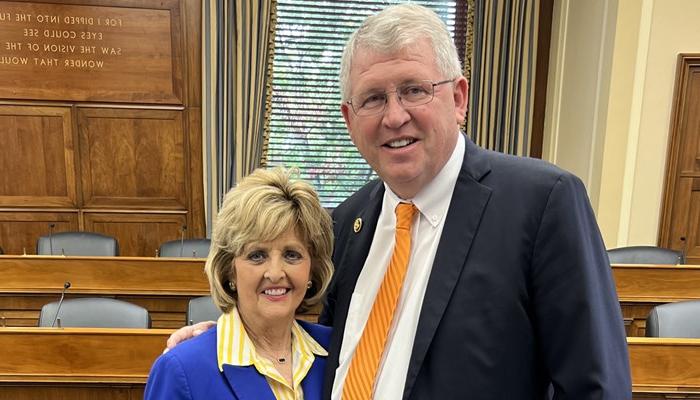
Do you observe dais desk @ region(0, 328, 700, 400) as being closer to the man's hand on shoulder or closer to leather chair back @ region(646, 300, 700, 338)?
leather chair back @ region(646, 300, 700, 338)

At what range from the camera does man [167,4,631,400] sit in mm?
862

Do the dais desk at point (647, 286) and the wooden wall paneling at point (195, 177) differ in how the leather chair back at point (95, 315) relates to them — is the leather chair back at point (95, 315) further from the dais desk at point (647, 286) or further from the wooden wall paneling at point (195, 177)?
the dais desk at point (647, 286)

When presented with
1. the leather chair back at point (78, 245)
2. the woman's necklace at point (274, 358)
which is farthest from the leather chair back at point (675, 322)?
the leather chair back at point (78, 245)

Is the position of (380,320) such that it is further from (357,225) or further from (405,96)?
(405,96)

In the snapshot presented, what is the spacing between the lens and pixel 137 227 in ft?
16.2

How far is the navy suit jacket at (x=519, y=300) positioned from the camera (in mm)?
851

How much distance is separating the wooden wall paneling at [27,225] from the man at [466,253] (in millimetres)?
4848

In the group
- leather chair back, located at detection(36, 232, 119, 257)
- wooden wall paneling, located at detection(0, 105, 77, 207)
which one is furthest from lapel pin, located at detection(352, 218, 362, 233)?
wooden wall paneling, located at detection(0, 105, 77, 207)

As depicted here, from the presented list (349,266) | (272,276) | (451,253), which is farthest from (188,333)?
(451,253)

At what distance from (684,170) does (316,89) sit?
3773 mm

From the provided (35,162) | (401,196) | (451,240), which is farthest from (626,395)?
(35,162)

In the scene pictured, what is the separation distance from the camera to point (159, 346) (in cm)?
199

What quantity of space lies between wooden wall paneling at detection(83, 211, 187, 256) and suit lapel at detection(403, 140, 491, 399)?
4472 millimetres

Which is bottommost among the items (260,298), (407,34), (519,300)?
(260,298)
